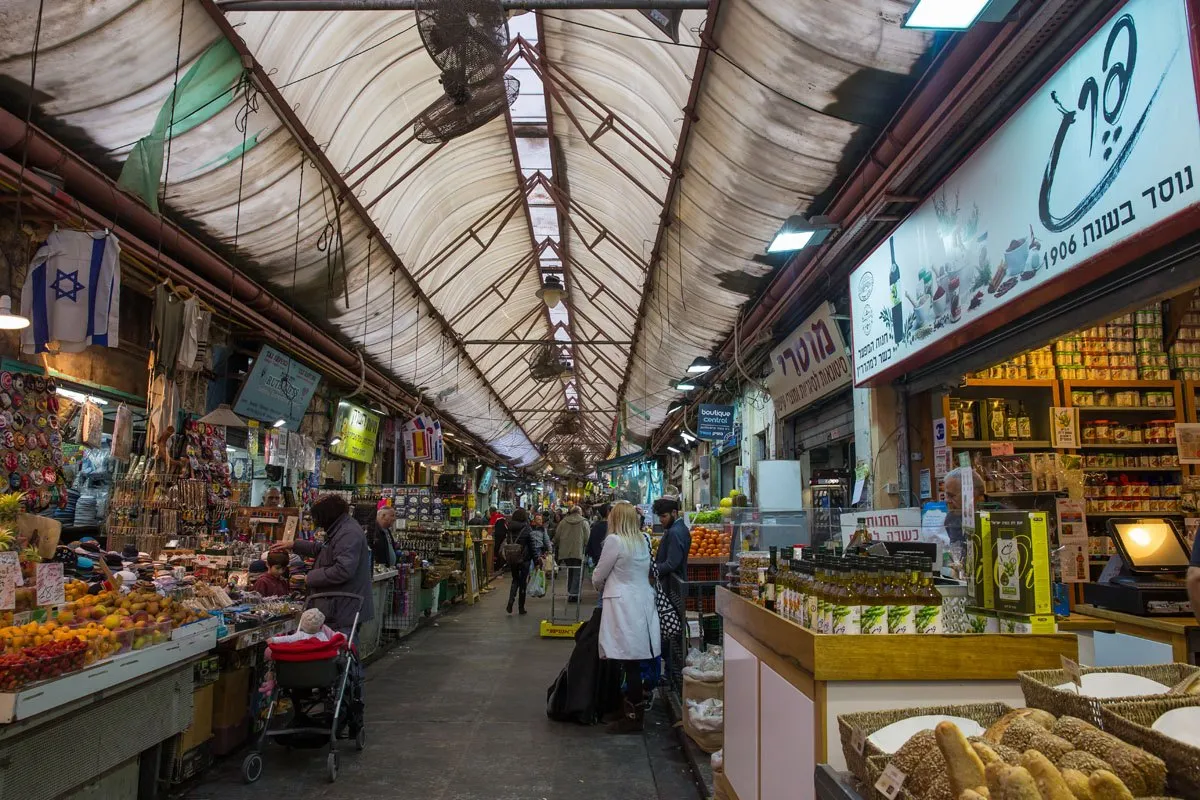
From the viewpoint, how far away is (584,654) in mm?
6000

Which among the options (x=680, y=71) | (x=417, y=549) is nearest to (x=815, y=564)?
(x=680, y=71)

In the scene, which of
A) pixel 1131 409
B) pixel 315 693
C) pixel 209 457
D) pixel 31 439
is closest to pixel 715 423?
pixel 1131 409

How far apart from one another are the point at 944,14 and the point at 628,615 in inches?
169

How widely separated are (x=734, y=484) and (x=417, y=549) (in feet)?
19.5

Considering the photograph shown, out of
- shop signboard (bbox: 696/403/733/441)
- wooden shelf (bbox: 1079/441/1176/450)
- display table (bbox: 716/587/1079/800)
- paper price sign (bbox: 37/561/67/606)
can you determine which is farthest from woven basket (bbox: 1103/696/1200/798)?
shop signboard (bbox: 696/403/733/441)

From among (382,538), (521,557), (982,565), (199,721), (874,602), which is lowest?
(199,721)

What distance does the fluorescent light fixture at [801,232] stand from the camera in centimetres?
523

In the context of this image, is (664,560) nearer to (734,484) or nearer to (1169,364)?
(1169,364)

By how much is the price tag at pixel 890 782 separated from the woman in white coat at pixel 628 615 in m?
4.06

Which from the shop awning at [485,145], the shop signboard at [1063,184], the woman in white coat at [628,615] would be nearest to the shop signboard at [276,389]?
the shop awning at [485,145]

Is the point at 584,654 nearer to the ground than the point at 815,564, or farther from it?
nearer to the ground

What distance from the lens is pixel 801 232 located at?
527 cm

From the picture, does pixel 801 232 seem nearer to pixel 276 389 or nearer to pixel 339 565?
pixel 339 565

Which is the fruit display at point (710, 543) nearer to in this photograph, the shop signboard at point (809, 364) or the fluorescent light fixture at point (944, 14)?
the shop signboard at point (809, 364)
